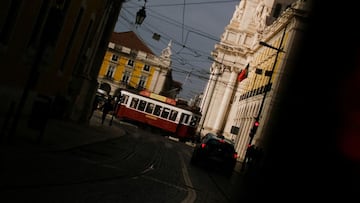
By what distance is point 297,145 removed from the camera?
299cm

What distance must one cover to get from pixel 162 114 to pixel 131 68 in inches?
1923

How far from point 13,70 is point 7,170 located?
27.6 ft

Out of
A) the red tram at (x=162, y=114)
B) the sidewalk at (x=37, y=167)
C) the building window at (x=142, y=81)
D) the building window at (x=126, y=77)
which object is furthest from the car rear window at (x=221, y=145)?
the building window at (x=142, y=81)

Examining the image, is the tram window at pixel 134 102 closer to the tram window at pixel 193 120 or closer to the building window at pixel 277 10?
the tram window at pixel 193 120

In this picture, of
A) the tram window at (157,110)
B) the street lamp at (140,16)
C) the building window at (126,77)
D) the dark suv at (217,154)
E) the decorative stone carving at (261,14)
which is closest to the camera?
the dark suv at (217,154)

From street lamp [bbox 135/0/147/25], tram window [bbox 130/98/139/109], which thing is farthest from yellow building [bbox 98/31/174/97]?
street lamp [bbox 135/0/147/25]

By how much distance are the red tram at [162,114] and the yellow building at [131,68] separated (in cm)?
4512

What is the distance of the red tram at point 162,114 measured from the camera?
171 feet

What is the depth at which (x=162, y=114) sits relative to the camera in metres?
52.3

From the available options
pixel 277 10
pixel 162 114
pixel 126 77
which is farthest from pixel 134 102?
pixel 126 77

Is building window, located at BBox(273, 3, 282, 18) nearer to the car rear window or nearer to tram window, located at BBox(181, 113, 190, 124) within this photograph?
tram window, located at BBox(181, 113, 190, 124)

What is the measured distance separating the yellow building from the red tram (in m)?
45.1

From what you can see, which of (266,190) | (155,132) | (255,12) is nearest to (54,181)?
(266,190)

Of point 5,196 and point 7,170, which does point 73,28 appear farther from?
point 5,196
